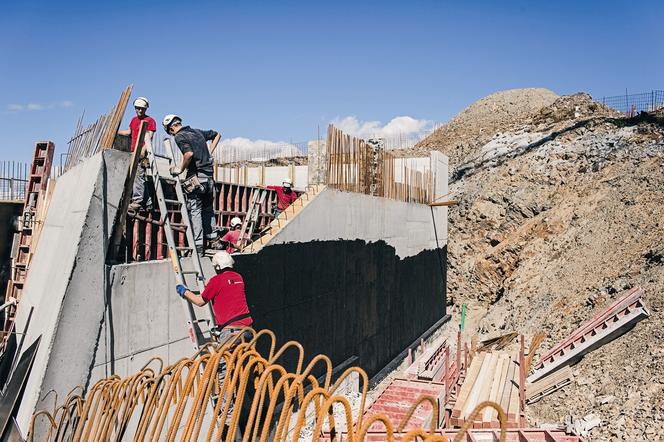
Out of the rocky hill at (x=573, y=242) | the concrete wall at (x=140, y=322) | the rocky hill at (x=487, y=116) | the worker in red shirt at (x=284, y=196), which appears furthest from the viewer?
the rocky hill at (x=487, y=116)

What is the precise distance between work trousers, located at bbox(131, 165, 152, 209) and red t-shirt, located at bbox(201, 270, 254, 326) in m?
1.42

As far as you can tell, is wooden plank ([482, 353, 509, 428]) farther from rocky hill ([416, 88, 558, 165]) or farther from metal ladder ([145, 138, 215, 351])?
rocky hill ([416, 88, 558, 165])

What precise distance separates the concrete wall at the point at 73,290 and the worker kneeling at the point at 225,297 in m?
0.93

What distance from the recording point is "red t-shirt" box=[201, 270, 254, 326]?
18.3 ft

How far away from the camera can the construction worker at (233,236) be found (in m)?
8.19

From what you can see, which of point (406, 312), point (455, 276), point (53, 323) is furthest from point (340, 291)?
point (455, 276)

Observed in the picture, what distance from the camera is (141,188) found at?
6.27 m

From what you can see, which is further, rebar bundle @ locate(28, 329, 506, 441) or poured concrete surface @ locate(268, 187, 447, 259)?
poured concrete surface @ locate(268, 187, 447, 259)

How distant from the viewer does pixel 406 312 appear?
15.5 meters

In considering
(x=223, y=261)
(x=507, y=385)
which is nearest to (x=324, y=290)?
(x=507, y=385)

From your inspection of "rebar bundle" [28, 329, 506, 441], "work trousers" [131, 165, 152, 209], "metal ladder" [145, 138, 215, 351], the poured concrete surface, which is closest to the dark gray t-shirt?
"metal ladder" [145, 138, 215, 351]

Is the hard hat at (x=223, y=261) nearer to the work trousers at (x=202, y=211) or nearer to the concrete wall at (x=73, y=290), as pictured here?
the concrete wall at (x=73, y=290)

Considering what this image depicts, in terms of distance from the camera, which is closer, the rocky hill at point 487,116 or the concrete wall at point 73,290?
the concrete wall at point 73,290

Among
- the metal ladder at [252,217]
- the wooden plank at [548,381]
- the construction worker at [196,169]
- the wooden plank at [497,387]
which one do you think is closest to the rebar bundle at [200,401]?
the construction worker at [196,169]
